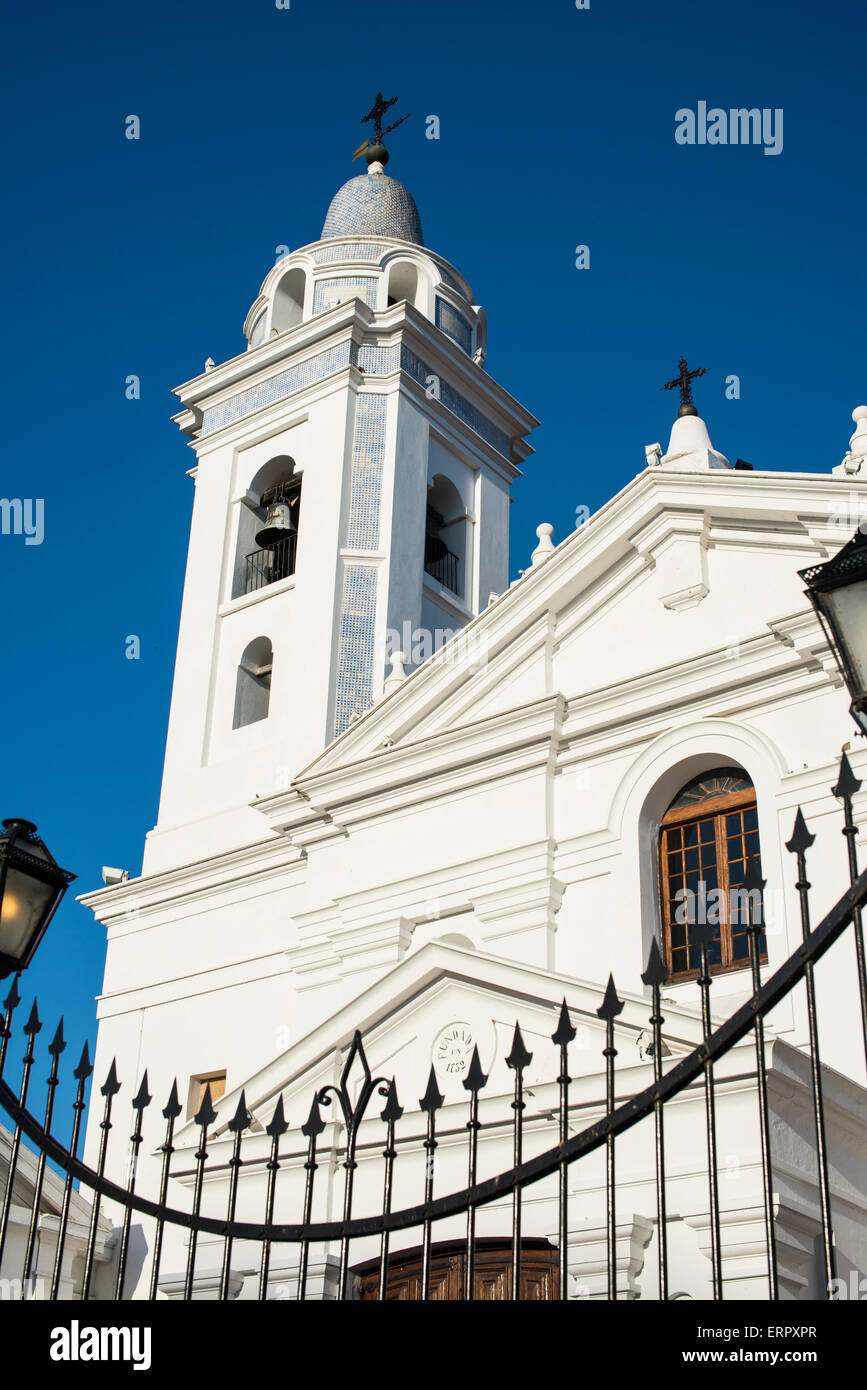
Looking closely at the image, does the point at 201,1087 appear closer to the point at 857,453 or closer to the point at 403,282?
the point at 857,453

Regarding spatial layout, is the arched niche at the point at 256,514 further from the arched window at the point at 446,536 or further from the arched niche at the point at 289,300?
the arched niche at the point at 289,300

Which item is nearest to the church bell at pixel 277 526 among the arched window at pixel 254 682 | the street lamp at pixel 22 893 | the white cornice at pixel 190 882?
the arched window at pixel 254 682

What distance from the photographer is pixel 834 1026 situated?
11156 mm

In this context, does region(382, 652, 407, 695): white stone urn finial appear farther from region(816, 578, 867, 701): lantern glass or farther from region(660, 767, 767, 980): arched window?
region(816, 578, 867, 701): lantern glass

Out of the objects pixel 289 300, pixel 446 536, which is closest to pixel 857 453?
pixel 446 536

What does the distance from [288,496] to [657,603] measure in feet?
25.9

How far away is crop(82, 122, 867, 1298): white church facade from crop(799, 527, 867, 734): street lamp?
4.37 meters

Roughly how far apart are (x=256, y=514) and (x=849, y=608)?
16.9m

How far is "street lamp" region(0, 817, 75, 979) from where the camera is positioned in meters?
5.97

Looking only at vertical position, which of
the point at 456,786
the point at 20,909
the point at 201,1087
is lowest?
the point at 20,909

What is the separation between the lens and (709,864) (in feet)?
41.7

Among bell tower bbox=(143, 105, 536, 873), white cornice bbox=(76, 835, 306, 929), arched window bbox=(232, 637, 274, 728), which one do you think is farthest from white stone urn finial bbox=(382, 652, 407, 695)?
arched window bbox=(232, 637, 274, 728)
